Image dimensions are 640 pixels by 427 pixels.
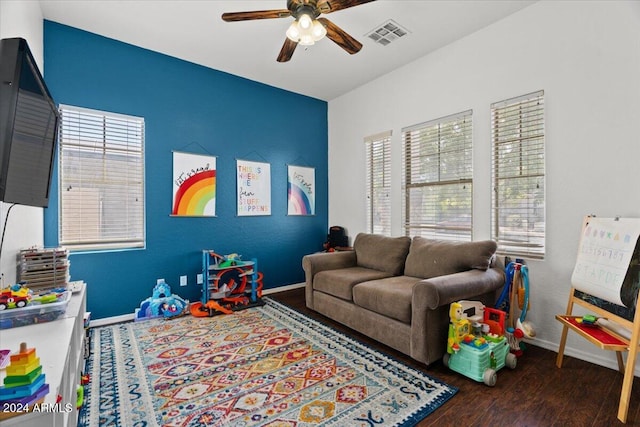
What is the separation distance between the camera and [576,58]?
2.47m

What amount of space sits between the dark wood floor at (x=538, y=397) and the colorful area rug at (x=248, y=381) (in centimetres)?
13

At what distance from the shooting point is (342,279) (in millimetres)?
3100

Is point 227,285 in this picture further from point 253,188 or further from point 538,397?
point 538,397

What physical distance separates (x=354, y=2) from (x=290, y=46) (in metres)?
0.75

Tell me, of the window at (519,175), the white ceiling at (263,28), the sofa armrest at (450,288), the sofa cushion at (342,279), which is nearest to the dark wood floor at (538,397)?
the sofa armrest at (450,288)

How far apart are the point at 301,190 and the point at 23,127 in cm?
362

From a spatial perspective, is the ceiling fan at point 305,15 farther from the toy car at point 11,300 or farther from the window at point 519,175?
the toy car at point 11,300

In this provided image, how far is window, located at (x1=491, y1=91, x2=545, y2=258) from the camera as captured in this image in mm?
2713

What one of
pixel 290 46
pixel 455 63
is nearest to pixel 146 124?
pixel 290 46

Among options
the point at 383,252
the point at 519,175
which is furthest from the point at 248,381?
the point at 519,175

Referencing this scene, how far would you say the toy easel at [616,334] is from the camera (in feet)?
5.57

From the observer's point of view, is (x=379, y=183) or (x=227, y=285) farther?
(x=379, y=183)

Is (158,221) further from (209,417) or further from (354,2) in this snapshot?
(354,2)

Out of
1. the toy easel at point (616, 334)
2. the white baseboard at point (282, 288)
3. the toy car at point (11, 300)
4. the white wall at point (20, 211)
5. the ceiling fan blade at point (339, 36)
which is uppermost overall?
the ceiling fan blade at point (339, 36)
